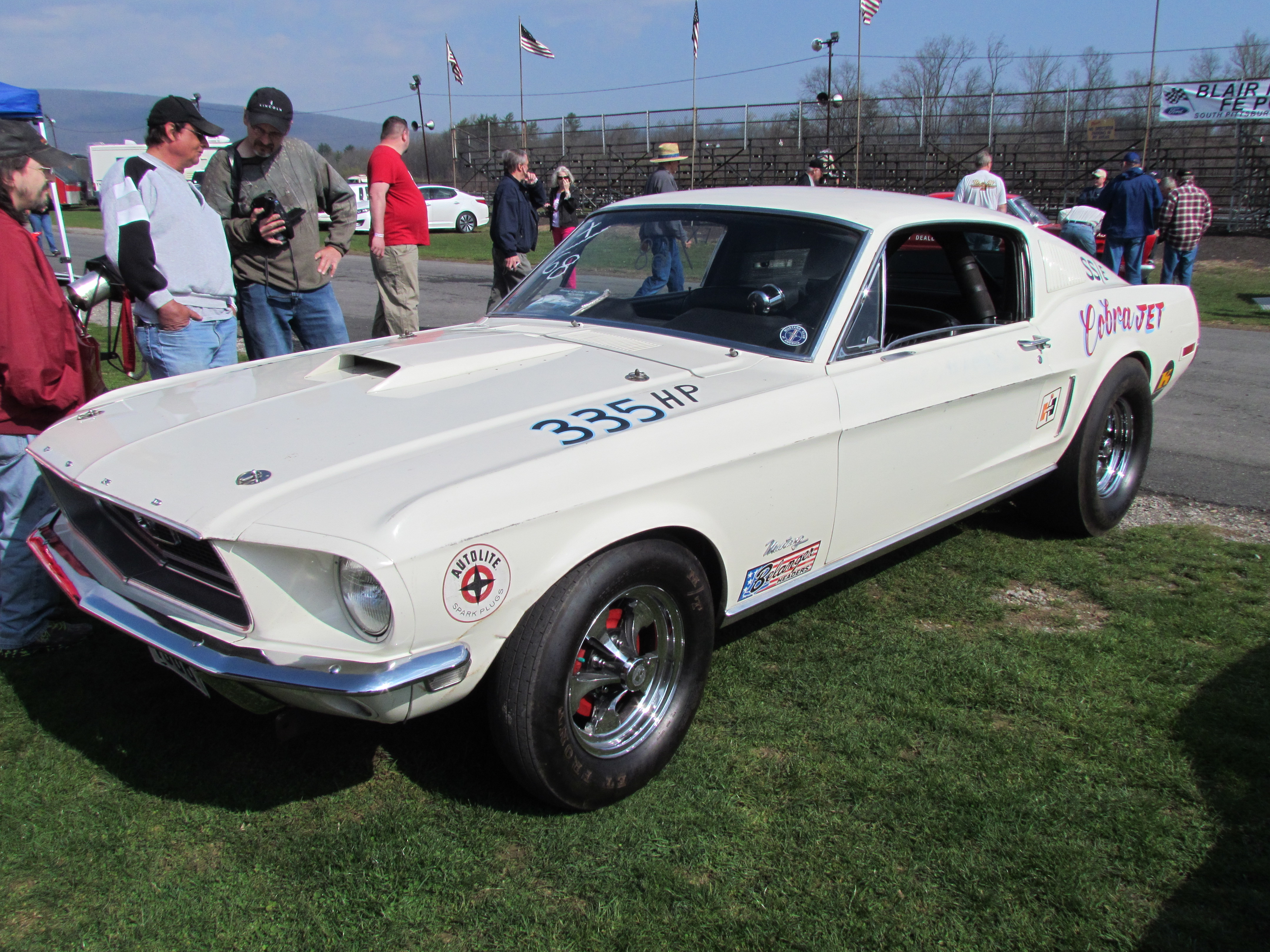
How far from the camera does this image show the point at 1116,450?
4660 millimetres

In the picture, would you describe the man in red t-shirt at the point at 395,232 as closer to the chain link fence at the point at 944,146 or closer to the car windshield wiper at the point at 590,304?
the car windshield wiper at the point at 590,304

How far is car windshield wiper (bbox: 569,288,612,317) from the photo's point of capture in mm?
3785

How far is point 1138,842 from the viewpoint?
2471 millimetres

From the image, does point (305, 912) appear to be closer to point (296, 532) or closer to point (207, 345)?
point (296, 532)

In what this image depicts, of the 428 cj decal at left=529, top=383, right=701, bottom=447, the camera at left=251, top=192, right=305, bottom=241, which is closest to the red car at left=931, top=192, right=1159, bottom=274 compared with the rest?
the camera at left=251, top=192, right=305, bottom=241

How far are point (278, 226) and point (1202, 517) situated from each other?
4.93 m

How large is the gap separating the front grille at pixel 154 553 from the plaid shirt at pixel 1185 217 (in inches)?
470

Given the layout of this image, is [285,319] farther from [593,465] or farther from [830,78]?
[830,78]

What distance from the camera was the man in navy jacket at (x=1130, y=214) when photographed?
10.9 meters

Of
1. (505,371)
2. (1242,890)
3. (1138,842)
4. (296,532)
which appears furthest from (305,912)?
(1242,890)

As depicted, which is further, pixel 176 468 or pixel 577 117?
pixel 577 117

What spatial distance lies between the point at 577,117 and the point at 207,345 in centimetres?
3180

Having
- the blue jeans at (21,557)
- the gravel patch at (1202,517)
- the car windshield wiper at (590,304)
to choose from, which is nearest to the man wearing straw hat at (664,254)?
the car windshield wiper at (590,304)

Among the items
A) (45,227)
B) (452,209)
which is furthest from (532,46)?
(45,227)
